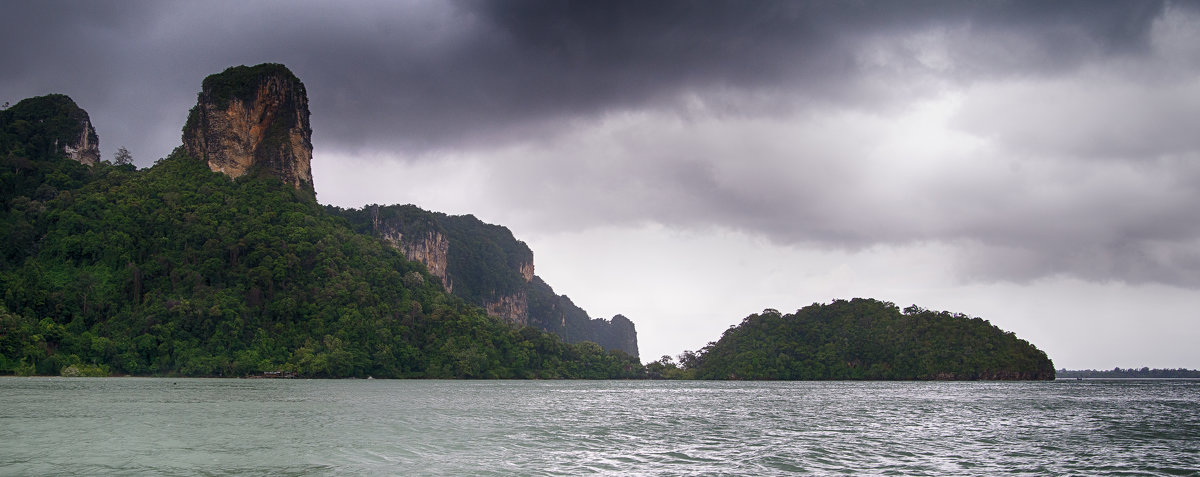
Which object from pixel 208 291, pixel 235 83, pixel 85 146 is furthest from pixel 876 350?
pixel 85 146

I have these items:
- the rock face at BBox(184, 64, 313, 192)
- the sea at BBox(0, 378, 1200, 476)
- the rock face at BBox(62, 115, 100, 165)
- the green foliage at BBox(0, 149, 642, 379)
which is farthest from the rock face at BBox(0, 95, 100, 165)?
the sea at BBox(0, 378, 1200, 476)

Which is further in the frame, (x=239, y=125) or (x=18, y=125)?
(x=239, y=125)

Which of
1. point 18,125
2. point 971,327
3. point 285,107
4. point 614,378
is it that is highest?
point 285,107

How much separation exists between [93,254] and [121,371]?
82.8 feet

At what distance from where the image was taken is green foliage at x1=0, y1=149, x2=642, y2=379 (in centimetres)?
10512

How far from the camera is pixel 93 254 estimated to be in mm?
117875

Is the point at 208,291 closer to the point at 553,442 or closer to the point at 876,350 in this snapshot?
the point at 553,442

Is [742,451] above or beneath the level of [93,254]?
beneath

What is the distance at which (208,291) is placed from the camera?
4796 inches

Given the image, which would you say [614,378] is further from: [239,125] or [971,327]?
[239,125]

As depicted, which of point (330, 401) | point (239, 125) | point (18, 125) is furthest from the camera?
point (239, 125)

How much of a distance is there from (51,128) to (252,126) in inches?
1428

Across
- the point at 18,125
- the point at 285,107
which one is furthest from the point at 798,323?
the point at 18,125

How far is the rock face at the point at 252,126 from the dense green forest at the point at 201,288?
205 inches
